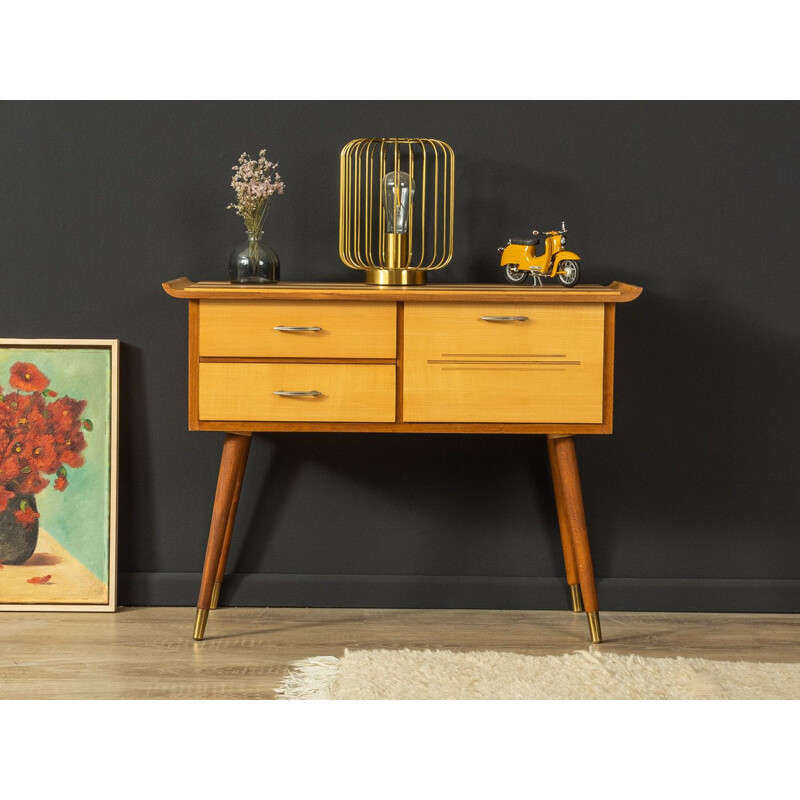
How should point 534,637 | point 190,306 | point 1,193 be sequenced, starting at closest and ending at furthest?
point 190,306, point 534,637, point 1,193

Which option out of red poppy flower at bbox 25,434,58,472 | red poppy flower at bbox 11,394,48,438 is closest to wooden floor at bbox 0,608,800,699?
red poppy flower at bbox 25,434,58,472

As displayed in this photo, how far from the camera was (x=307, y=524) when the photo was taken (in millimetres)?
3252

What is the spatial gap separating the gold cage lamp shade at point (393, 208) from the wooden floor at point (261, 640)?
106 cm

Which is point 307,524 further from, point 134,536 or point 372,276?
point 372,276

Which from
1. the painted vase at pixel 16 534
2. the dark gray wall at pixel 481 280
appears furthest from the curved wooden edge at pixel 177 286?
the painted vase at pixel 16 534

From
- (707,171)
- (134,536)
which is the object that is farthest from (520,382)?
(134,536)

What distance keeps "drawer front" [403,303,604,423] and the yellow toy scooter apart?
0.23m

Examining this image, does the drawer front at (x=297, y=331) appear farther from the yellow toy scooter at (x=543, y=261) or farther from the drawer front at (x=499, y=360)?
the yellow toy scooter at (x=543, y=261)

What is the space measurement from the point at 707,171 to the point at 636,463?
933mm

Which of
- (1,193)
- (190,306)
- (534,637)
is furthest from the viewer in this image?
(1,193)

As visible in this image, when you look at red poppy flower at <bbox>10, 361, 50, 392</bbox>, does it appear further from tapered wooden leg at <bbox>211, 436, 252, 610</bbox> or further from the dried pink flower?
the dried pink flower

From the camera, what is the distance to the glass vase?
297 centimetres

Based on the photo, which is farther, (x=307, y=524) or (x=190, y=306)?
A: (x=307, y=524)

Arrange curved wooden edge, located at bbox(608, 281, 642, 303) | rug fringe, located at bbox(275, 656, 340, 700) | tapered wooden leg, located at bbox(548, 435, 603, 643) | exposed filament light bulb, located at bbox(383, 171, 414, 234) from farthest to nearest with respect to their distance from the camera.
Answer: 1. exposed filament light bulb, located at bbox(383, 171, 414, 234)
2. tapered wooden leg, located at bbox(548, 435, 603, 643)
3. curved wooden edge, located at bbox(608, 281, 642, 303)
4. rug fringe, located at bbox(275, 656, 340, 700)
